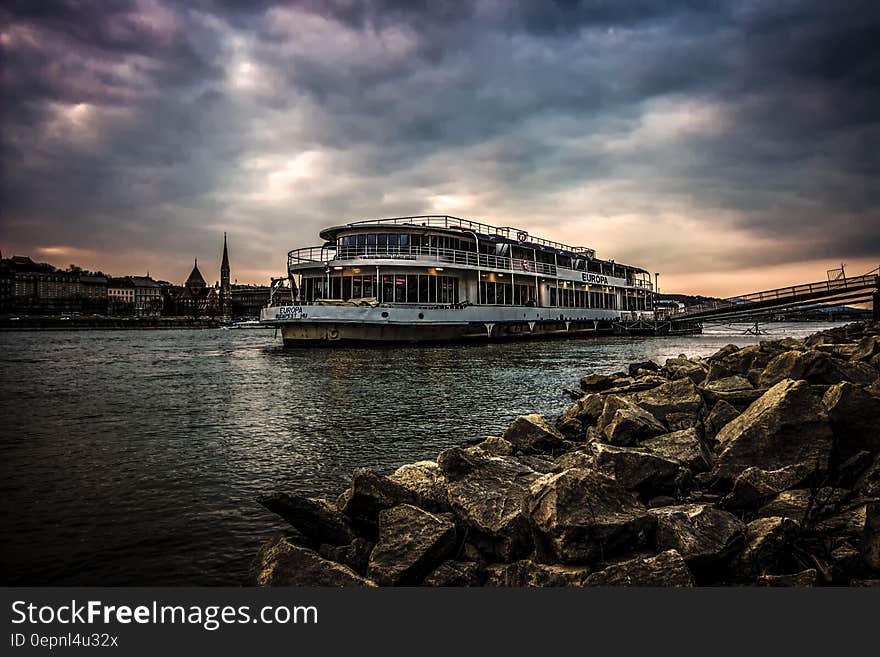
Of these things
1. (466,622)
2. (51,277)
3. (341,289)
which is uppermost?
(51,277)

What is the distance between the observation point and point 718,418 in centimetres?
684

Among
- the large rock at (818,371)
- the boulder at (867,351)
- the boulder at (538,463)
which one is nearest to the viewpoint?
the boulder at (538,463)

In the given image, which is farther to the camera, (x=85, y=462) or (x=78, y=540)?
(x=85, y=462)

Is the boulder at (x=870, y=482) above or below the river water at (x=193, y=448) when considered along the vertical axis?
above

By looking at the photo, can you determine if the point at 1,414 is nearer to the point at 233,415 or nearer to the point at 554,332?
the point at 233,415

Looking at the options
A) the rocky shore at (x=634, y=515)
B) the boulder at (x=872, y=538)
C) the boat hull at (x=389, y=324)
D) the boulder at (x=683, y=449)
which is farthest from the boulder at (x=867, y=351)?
the boat hull at (x=389, y=324)

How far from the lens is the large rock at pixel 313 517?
4.26 meters

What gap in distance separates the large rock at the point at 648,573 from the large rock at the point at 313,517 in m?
2.03

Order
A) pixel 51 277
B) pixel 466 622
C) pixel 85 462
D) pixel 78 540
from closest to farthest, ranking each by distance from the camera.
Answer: pixel 466 622 → pixel 78 540 → pixel 85 462 → pixel 51 277

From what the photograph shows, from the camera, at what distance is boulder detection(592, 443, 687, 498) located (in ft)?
16.0

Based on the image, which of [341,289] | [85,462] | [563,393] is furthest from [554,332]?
[85,462]

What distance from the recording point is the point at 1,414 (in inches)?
451

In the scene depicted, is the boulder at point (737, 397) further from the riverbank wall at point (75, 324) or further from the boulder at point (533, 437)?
the riverbank wall at point (75, 324)

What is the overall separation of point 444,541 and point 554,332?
44288 mm
